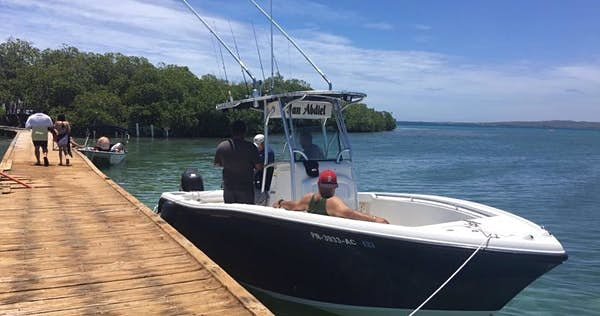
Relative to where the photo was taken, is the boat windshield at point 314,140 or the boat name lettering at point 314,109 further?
the boat name lettering at point 314,109

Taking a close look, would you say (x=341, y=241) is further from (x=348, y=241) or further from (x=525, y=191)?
(x=525, y=191)

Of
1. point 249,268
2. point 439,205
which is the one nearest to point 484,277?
point 439,205

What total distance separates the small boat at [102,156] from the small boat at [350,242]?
750 inches

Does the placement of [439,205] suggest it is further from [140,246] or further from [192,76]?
[192,76]

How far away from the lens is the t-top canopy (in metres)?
7.66

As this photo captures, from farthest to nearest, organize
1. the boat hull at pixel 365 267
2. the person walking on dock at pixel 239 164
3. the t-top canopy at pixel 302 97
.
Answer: the person walking on dock at pixel 239 164 → the t-top canopy at pixel 302 97 → the boat hull at pixel 365 267

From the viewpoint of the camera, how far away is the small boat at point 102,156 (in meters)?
26.2

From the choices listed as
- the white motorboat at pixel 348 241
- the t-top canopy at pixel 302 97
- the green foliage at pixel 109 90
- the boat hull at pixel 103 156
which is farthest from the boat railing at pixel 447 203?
the green foliage at pixel 109 90

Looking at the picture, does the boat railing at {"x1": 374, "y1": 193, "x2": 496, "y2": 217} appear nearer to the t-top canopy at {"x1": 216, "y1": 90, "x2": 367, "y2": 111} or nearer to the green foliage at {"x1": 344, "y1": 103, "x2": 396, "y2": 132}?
the t-top canopy at {"x1": 216, "y1": 90, "x2": 367, "y2": 111}

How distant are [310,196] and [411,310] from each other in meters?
1.88

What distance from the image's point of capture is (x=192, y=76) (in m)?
74.2

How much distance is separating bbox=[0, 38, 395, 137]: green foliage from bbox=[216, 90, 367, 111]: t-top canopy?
48823 mm

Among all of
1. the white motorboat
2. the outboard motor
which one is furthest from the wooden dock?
the outboard motor

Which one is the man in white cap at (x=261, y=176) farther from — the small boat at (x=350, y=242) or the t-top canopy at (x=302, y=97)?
the t-top canopy at (x=302, y=97)
